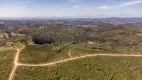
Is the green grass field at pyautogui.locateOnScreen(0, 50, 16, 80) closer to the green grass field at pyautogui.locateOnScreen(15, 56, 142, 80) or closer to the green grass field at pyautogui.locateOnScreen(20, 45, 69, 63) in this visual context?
the green grass field at pyautogui.locateOnScreen(15, 56, 142, 80)

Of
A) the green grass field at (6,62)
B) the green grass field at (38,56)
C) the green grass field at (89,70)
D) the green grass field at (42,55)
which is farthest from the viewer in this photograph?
the green grass field at (42,55)

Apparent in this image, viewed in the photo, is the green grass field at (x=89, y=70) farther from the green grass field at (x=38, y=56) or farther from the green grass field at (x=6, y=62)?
the green grass field at (x=38, y=56)

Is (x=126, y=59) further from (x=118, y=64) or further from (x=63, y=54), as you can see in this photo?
(x=63, y=54)

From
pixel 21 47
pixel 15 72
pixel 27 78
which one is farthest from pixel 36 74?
pixel 21 47

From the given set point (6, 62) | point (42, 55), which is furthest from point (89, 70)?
point (6, 62)

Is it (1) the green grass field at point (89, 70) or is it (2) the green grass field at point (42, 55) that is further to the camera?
(2) the green grass field at point (42, 55)

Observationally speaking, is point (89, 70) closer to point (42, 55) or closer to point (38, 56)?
point (42, 55)

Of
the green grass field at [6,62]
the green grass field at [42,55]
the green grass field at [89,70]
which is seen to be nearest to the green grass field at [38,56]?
the green grass field at [42,55]
